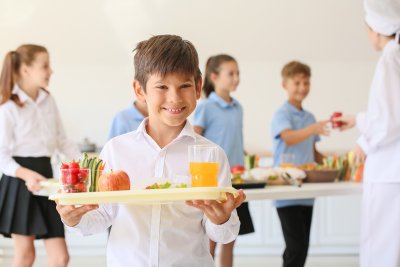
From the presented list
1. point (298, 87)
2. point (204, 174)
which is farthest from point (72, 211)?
point (298, 87)

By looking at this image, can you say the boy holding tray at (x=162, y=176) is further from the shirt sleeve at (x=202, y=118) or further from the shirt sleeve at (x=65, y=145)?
the shirt sleeve at (x=202, y=118)

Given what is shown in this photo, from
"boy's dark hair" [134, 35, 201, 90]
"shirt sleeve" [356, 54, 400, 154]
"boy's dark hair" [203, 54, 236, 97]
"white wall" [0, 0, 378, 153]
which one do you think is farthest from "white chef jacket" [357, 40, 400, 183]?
"white wall" [0, 0, 378, 153]

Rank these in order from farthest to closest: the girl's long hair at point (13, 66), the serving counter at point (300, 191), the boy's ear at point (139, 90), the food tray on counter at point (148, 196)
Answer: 1. the girl's long hair at point (13, 66)
2. the serving counter at point (300, 191)
3. the boy's ear at point (139, 90)
4. the food tray on counter at point (148, 196)

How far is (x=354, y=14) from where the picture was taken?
5371 millimetres

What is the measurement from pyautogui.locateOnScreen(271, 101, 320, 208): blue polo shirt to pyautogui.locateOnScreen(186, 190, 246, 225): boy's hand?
2.13 meters

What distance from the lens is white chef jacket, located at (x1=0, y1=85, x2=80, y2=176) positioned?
3.13 metres

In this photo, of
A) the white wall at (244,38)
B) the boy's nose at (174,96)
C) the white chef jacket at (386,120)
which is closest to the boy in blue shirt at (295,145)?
the white chef jacket at (386,120)

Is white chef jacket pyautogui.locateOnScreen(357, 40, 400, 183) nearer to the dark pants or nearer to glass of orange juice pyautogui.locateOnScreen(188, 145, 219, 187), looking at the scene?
the dark pants

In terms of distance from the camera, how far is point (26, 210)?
125 inches

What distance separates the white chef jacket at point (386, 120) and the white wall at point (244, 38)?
2.61 meters

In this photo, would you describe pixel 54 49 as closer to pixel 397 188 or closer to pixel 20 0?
pixel 20 0

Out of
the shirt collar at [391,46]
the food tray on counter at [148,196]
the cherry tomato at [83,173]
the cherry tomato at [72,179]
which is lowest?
the food tray on counter at [148,196]

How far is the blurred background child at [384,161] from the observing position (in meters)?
2.71

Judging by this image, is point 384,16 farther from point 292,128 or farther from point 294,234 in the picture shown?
point 294,234
